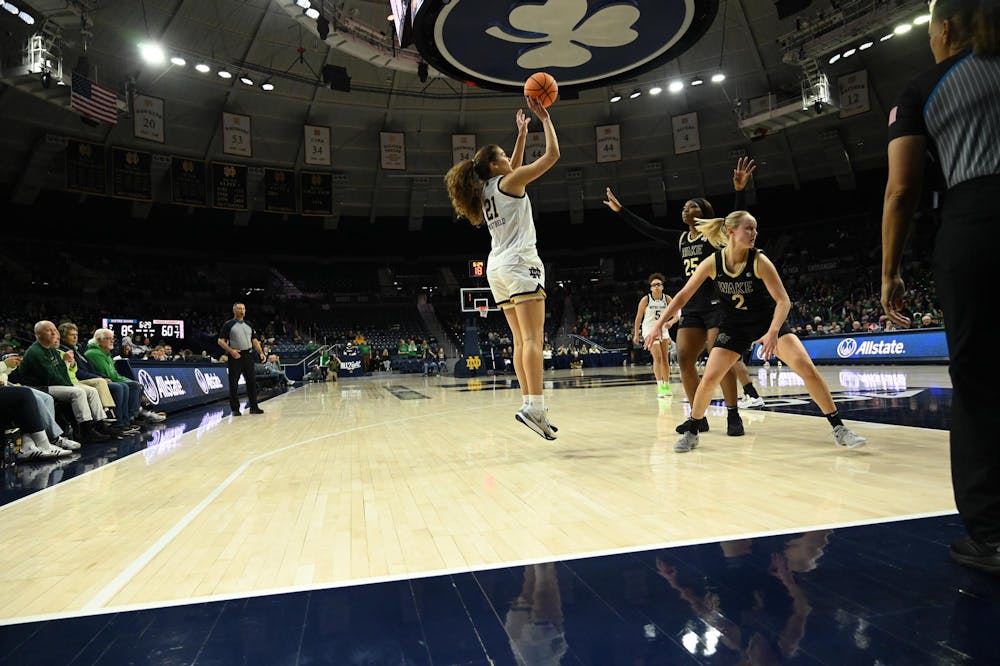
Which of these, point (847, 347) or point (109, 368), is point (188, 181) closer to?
point (109, 368)

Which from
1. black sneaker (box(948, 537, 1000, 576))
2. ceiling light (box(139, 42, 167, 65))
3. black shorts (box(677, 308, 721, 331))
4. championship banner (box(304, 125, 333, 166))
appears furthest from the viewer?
championship banner (box(304, 125, 333, 166))

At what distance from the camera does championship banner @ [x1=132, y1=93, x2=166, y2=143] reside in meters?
19.0

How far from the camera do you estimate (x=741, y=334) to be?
13.5 feet

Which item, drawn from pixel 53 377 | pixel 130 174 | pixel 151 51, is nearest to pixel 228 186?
pixel 130 174

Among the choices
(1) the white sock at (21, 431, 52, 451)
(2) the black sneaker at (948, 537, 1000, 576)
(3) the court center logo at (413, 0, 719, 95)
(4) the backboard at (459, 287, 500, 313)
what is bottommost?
(1) the white sock at (21, 431, 52, 451)

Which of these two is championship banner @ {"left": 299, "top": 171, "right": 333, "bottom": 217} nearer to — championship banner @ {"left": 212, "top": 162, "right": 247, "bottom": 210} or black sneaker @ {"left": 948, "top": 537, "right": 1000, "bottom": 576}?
championship banner @ {"left": 212, "top": 162, "right": 247, "bottom": 210}

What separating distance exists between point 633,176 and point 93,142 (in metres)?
22.7

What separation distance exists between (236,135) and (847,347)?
70.0ft

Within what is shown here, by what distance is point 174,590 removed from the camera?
1.71 m

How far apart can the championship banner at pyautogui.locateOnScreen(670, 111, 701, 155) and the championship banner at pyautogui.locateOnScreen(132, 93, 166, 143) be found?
18.7 m

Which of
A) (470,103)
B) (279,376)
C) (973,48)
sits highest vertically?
(470,103)

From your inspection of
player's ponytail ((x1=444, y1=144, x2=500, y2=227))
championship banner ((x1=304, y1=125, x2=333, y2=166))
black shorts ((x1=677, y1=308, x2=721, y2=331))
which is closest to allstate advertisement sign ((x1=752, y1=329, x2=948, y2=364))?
black shorts ((x1=677, y1=308, x2=721, y2=331))

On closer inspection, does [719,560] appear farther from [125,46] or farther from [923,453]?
[125,46]

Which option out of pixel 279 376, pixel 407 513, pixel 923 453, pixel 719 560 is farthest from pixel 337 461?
pixel 279 376
